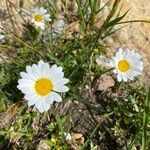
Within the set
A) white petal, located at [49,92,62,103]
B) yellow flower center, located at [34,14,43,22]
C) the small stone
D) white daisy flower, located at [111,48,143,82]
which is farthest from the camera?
yellow flower center, located at [34,14,43,22]

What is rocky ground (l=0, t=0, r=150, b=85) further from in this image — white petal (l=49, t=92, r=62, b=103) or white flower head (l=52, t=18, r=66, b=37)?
white petal (l=49, t=92, r=62, b=103)

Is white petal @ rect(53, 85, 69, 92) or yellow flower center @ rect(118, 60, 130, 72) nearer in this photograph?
white petal @ rect(53, 85, 69, 92)

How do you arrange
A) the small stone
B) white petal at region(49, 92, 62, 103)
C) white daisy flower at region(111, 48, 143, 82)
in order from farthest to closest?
the small stone, white daisy flower at region(111, 48, 143, 82), white petal at region(49, 92, 62, 103)

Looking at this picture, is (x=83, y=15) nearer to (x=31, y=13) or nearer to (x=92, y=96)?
(x=31, y=13)

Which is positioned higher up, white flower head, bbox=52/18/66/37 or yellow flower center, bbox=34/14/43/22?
white flower head, bbox=52/18/66/37

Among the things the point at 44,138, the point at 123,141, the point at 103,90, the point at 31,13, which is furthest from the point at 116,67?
the point at 31,13

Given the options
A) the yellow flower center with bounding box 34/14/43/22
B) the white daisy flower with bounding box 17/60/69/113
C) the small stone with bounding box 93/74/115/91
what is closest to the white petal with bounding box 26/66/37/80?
the white daisy flower with bounding box 17/60/69/113

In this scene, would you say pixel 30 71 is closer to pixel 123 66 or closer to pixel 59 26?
pixel 123 66
